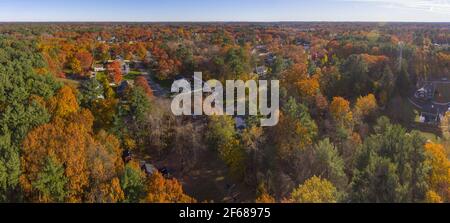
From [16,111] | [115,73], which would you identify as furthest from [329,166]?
[115,73]

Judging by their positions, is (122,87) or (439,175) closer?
(439,175)

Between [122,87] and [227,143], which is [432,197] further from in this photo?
[122,87]

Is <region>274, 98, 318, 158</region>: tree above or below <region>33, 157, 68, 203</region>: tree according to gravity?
above

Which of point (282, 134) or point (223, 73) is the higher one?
point (223, 73)

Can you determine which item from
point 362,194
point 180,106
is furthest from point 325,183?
point 180,106

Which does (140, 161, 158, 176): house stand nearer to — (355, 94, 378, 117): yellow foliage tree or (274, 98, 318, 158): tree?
(274, 98, 318, 158): tree

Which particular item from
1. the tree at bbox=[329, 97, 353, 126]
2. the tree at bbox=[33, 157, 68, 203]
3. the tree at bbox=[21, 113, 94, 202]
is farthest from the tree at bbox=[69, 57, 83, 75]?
the tree at bbox=[329, 97, 353, 126]
